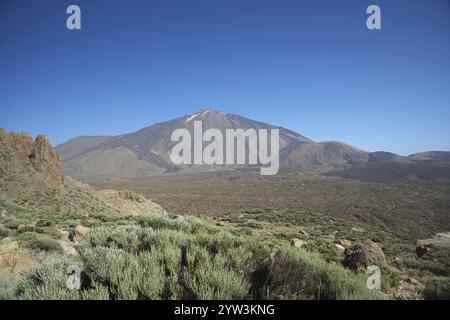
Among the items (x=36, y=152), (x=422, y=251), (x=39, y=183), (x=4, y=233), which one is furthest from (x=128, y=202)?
(x=422, y=251)

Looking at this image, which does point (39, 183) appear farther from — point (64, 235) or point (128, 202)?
point (64, 235)

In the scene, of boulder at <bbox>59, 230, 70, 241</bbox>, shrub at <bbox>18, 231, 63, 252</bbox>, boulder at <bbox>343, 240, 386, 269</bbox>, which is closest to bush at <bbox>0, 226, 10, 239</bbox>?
boulder at <bbox>59, 230, 70, 241</bbox>

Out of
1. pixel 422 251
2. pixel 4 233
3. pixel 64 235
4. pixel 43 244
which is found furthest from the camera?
pixel 422 251

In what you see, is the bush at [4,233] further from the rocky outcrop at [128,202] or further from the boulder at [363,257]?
the rocky outcrop at [128,202]

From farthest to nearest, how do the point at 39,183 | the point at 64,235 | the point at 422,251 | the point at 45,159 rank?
the point at 45,159, the point at 39,183, the point at 422,251, the point at 64,235

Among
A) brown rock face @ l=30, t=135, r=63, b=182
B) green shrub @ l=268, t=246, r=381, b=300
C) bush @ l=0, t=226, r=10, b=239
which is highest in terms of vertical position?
brown rock face @ l=30, t=135, r=63, b=182

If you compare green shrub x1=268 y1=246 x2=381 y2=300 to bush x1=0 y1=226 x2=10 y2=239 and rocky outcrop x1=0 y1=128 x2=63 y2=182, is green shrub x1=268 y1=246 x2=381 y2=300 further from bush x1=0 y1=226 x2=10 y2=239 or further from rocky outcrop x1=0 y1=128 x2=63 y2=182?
rocky outcrop x1=0 y1=128 x2=63 y2=182

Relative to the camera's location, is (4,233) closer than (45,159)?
Yes

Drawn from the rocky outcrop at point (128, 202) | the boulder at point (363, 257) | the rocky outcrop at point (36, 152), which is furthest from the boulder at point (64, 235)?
the rocky outcrop at point (128, 202)

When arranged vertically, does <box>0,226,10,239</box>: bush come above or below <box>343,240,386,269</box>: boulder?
above

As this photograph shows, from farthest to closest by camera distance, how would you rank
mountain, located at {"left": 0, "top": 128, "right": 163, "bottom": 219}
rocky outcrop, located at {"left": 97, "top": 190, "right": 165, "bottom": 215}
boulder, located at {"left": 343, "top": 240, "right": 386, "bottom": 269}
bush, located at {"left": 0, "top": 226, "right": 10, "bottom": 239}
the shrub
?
rocky outcrop, located at {"left": 97, "top": 190, "right": 165, "bottom": 215} → mountain, located at {"left": 0, "top": 128, "right": 163, "bottom": 219} → bush, located at {"left": 0, "top": 226, "right": 10, "bottom": 239} → the shrub → boulder, located at {"left": 343, "top": 240, "right": 386, "bottom": 269}
